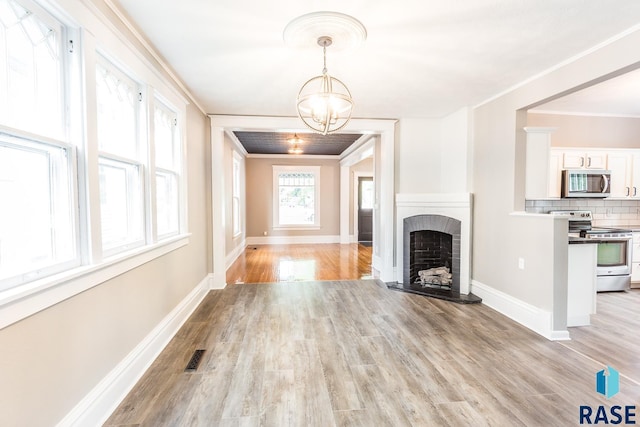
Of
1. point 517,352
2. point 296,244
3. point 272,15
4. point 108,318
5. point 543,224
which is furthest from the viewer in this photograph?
point 296,244

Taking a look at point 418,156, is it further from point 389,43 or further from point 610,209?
point 610,209

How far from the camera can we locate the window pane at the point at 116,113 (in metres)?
1.91

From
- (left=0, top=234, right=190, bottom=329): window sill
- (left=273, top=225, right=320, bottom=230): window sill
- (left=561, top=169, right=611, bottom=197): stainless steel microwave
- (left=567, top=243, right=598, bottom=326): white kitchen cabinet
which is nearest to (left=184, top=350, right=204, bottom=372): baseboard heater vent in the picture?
(left=0, top=234, right=190, bottom=329): window sill

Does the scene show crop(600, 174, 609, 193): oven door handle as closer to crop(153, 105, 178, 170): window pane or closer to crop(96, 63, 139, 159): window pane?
crop(153, 105, 178, 170): window pane

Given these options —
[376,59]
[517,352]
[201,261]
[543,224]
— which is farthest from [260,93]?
[517,352]

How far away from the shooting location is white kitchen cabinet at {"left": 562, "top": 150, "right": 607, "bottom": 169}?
4156 millimetres

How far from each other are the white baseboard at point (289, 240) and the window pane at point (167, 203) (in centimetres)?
530

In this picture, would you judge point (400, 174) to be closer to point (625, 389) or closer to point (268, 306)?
point (268, 306)

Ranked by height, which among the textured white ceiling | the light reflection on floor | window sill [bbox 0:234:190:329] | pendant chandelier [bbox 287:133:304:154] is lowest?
the light reflection on floor

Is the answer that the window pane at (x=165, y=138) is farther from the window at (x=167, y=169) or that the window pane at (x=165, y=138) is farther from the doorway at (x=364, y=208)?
the doorway at (x=364, y=208)

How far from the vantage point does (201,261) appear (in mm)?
3990

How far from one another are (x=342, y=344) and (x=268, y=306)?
127cm

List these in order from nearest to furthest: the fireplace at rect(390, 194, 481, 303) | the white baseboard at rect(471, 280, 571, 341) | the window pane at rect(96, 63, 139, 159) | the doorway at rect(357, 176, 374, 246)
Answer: the window pane at rect(96, 63, 139, 159), the white baseboard at rect(471, 280, 571, 341), the fireplace at rect(390, 194, 481, 303), the doorway at rect(357, 176, 374, 246)

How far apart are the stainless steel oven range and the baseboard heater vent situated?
4.64 m
